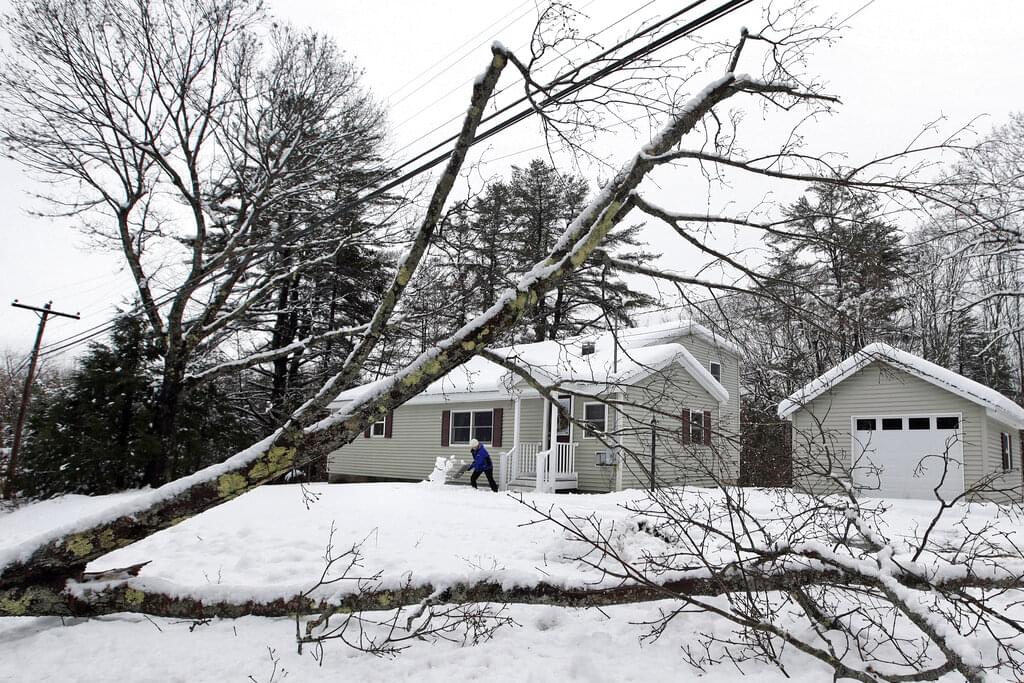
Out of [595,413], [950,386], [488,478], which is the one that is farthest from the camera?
[595,413]

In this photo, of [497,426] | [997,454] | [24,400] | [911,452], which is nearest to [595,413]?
[497,426]

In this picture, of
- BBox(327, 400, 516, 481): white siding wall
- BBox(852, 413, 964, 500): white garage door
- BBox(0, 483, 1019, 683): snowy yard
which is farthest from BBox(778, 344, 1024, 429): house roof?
BBox(0, 483, 1019, 683): snowy yard

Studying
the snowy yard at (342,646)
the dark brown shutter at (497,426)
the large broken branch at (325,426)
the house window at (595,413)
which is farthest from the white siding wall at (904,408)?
the large broken branch at (325,426)

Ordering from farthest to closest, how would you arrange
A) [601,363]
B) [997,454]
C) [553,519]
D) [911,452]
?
[601,363]
[997,454]
[911,452]
[553,519]

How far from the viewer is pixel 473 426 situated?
683 inches

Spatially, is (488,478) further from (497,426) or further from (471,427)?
(471,427)

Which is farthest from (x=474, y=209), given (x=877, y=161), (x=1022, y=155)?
(x=1022, y=155)

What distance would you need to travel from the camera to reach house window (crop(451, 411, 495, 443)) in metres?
17.1

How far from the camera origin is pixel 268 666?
3.27m

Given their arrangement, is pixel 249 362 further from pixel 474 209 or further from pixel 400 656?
pixel 400 656

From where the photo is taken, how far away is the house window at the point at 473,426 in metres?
17.1

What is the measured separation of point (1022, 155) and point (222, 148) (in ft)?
57.5

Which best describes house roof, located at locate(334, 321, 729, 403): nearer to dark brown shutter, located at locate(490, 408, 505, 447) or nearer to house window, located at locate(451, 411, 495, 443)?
dark brown shutter, located at locate(490, 408, 505, 447)

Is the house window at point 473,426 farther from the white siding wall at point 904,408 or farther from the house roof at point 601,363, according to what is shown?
the white siding wall at point 904,408
